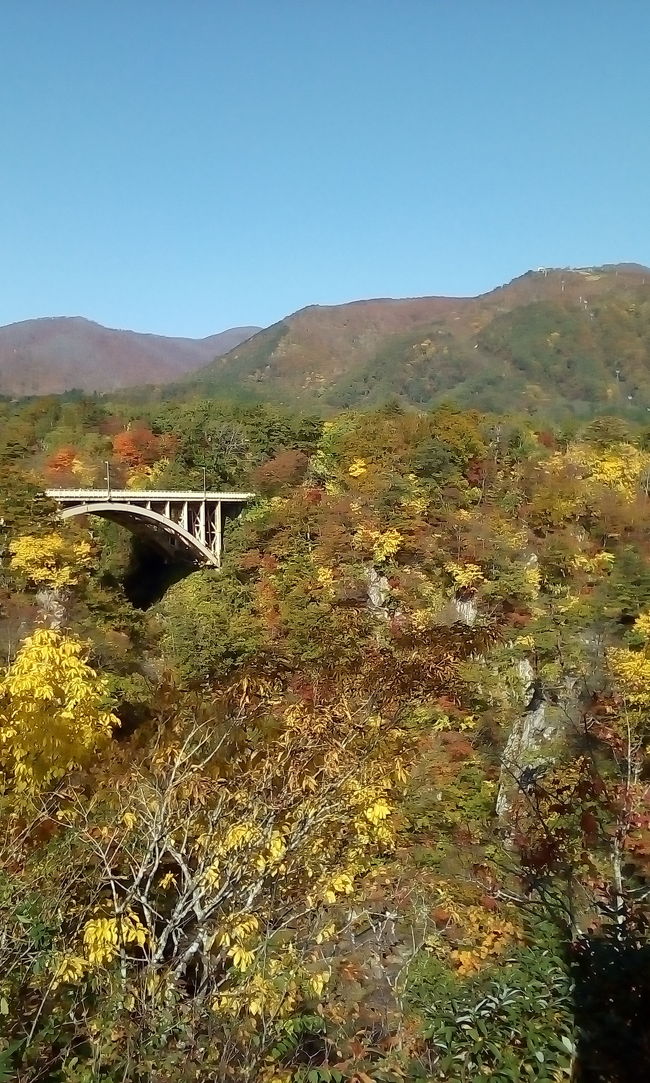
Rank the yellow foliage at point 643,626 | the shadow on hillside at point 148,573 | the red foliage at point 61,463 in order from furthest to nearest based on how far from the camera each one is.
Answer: the red foliage at point 61,463 → the shadow on hillside at point 148,573 → the yellow foliage at point 643,626

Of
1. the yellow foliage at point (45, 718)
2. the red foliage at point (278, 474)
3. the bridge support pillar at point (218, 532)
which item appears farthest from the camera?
the red foliage at point (278, 474)

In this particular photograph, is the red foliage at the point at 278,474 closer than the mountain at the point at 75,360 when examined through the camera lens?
Yes

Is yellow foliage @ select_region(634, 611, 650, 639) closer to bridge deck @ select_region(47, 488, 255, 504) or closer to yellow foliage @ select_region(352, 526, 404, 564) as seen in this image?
yellow foliage @ select_region(352, 526, 404, 564)

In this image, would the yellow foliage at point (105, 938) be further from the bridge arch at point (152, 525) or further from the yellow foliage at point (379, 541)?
the bridge arch at point (152, 525)

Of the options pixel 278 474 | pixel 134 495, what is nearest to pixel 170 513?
pixel 134 495

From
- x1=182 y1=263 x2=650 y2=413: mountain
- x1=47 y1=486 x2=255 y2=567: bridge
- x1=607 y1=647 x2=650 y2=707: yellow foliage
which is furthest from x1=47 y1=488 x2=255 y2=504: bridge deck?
x1=182 y1=263 x2=650 y2=413: mountain

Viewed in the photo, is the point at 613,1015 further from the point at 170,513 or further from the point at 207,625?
the point at 170,513

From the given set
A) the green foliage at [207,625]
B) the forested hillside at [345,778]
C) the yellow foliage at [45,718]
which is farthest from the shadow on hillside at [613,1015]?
the green foliage at [207,625]
